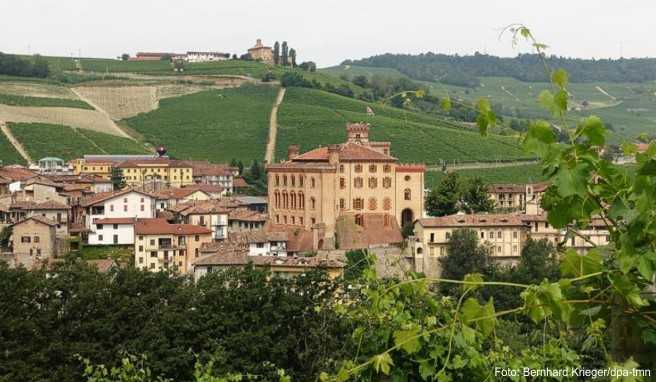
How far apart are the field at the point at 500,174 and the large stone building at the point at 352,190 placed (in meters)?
23.3

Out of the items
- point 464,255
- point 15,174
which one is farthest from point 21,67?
point 464,255

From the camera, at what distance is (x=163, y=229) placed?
4888cm

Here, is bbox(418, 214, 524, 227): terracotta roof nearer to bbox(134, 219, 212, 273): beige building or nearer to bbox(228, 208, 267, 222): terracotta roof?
bbox(134, 219, 212, 273): beige building

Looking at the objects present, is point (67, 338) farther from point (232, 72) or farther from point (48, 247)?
point (232, 72)

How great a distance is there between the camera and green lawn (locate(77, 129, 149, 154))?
330ft

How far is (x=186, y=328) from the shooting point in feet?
80.8

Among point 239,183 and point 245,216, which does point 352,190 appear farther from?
point 239,183

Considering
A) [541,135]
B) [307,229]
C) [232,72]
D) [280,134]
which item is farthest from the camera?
[232,72]


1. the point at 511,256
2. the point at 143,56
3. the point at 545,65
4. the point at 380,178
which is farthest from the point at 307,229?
the point at 143,56

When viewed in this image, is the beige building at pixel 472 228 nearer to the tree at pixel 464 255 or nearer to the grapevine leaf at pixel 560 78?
the tree at pixel 464 255

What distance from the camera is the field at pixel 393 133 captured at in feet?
303

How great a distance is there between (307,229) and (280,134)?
170 feet

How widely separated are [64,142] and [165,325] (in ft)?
257

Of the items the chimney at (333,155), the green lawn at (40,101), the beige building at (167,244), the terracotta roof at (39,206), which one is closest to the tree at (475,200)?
the chimney at (333,155)
